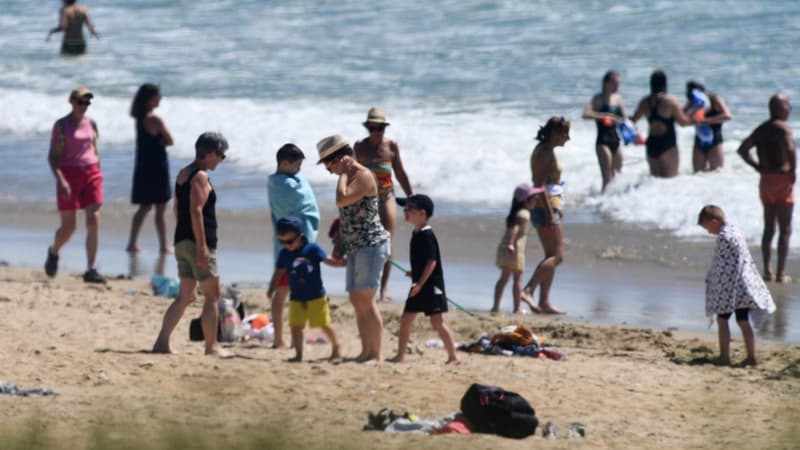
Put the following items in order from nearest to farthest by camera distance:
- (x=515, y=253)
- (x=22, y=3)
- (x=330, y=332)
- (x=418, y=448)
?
(x=418, y=448) → (x=330, y=332) → (x=515, y=253) → (x=22, y=3)

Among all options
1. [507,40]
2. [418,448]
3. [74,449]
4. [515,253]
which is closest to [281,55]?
[507,40]

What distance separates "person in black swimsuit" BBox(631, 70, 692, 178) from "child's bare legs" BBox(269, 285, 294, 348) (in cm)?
781

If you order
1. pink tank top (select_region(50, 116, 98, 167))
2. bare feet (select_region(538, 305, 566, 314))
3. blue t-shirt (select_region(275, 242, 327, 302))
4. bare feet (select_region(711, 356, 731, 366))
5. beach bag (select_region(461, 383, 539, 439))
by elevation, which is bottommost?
bare feet (select_region(538, 305, 566, 314))

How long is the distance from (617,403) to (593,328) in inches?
100

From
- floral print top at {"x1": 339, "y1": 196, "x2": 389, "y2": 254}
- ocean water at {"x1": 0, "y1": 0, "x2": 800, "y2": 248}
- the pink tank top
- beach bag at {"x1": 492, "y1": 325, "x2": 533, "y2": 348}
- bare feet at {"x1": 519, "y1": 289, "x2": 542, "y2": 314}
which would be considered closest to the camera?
floral print top at {"x1": 339, "y1": 196, "x2": 389, "y2": 254}

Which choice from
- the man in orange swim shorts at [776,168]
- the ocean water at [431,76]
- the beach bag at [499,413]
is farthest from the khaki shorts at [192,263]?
the ocean water at [431,76]

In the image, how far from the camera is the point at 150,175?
12.9 metres

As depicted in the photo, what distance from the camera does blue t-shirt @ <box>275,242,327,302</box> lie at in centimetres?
808

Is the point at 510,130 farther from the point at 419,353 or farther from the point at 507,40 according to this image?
the point at 419,353

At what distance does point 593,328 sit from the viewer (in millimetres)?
9977

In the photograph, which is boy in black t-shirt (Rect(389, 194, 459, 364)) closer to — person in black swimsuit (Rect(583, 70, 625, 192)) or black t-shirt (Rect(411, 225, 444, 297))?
black t-shirt (Rect(411, 225, 444, 297))

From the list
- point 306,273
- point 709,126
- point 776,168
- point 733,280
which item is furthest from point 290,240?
point 709,126

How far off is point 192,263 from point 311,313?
2.37 feet

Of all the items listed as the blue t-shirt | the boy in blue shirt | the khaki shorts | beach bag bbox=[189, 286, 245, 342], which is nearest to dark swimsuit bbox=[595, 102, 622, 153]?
beach bag bbox=[189, 286, 245, 342]
